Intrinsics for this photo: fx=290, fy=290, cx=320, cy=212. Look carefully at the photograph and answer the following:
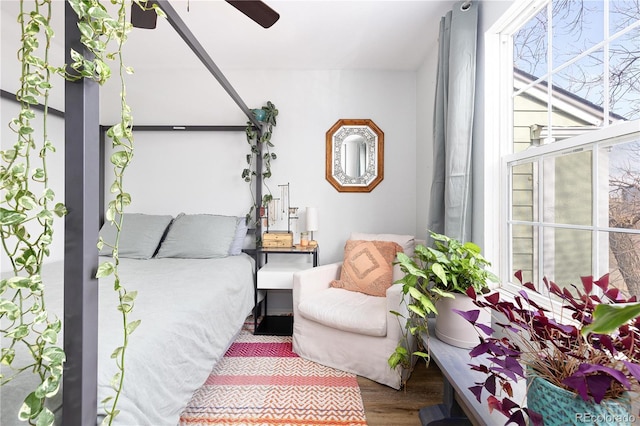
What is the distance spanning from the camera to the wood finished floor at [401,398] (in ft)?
5.11

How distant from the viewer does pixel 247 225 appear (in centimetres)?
295

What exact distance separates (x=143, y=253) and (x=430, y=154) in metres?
2.68

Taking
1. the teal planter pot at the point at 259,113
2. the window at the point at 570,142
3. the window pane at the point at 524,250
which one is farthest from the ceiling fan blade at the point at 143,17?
the window pane at the point at 524,250

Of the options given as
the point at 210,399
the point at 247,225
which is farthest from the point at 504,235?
the point at 247,225

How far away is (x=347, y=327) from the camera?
6.23ft

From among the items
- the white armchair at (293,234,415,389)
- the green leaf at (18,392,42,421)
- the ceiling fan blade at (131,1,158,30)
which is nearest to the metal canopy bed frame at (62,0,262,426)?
the green leaf at (18,392,42,421)

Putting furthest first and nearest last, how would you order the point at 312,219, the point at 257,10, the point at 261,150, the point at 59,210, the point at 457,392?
the point at 261,150 < the point at 312,219 < the point at 257,10 < the point at 457,392 < the point at 59,210

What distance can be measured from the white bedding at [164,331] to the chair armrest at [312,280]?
1.40ft

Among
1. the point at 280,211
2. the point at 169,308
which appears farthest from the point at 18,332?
the point at 280,211

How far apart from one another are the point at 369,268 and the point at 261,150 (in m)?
1.63

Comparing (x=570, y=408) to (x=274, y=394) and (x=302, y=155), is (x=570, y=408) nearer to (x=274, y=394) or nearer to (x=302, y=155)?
(x=274, y=394)

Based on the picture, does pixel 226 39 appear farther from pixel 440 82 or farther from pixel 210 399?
pixel 210 399

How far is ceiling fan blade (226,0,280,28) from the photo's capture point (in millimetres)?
1509

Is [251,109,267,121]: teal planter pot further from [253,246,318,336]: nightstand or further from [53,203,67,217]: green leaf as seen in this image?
[53,203,67,217]: green leaf
